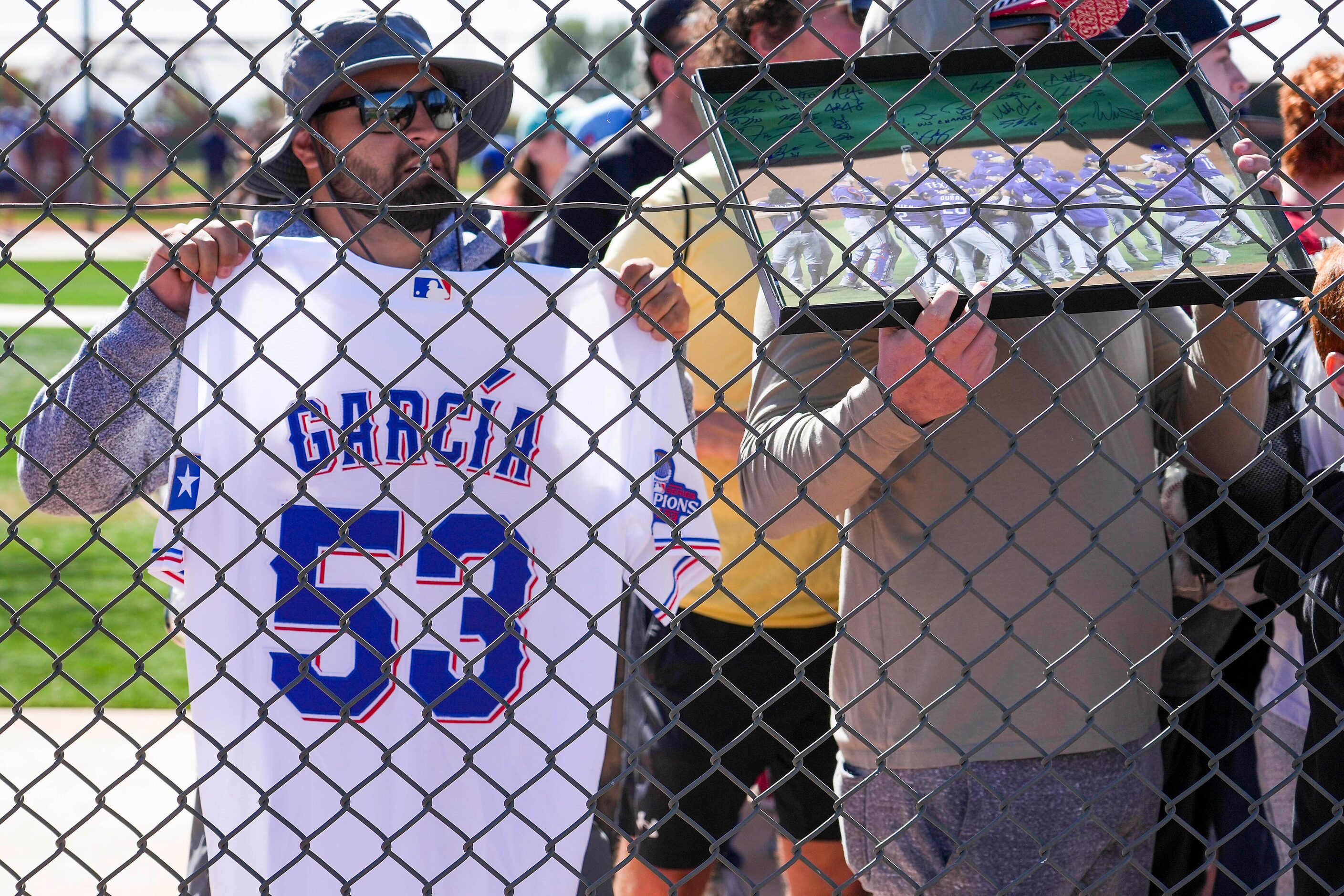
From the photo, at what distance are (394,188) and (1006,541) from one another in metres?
1.36

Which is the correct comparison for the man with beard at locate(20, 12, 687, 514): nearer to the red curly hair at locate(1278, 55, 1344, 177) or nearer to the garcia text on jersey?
the garcia text on jersey

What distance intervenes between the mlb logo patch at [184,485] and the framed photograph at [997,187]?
96 centimetres

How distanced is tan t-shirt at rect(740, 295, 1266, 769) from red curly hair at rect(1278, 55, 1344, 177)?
1.10 meters

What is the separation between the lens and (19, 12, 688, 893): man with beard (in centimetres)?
160

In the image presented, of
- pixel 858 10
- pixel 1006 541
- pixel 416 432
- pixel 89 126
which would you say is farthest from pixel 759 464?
pixel 89 126

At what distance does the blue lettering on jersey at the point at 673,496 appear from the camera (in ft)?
6.53

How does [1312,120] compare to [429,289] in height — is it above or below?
below

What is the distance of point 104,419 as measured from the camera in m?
1.85

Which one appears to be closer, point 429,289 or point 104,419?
point 104,419

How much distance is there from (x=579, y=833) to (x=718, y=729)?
72 cm

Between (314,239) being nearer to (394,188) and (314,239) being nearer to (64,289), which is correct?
(394,188)

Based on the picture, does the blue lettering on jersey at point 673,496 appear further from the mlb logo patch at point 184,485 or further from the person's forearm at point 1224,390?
the person's forearm at point 1224,390

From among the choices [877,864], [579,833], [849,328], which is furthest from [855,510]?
[579,833]

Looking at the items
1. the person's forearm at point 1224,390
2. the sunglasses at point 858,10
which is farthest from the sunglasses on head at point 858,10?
the person's forearm at point 1224,390
